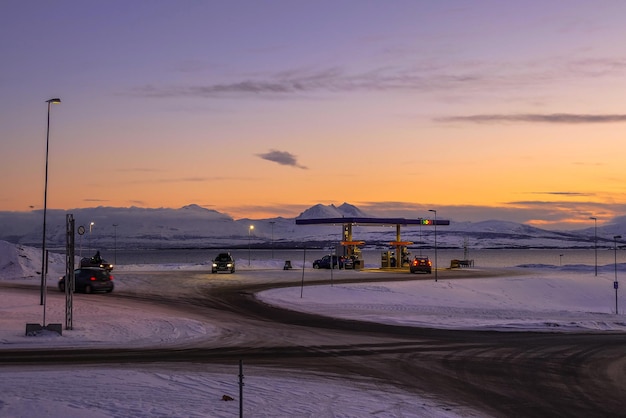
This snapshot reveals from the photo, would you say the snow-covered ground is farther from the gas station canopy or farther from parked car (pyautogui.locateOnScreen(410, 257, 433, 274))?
the gas station canopy

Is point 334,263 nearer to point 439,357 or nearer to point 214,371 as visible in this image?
point 439,357

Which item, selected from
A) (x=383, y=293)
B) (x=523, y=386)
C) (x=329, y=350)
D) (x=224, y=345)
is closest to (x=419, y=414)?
(x=523, y=386)

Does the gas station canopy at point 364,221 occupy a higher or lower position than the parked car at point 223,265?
higher

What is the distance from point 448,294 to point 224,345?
29817mm

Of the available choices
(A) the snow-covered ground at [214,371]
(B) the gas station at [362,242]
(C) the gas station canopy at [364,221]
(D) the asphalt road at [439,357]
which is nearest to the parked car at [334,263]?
(B) the gas station at [362,242]

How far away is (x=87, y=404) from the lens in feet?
43.1

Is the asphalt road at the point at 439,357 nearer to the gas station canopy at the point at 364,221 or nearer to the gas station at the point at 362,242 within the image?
the gas station at the point at 362,242

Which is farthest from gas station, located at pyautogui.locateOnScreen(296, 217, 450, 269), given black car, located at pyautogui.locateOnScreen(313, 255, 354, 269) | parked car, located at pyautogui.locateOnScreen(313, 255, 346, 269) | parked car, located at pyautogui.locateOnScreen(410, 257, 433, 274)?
parked car, located at pyautogui.locateOnScreen(410, 257, 433, 274)

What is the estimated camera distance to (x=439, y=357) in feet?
67.6

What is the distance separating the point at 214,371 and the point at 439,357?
23.8ft

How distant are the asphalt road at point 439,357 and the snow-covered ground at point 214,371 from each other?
1.30 metres

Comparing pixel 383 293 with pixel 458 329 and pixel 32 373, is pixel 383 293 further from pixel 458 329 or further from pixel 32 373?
pixel 32 373

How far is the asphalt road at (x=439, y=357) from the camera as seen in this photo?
15281 mm

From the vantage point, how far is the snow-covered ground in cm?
1333
